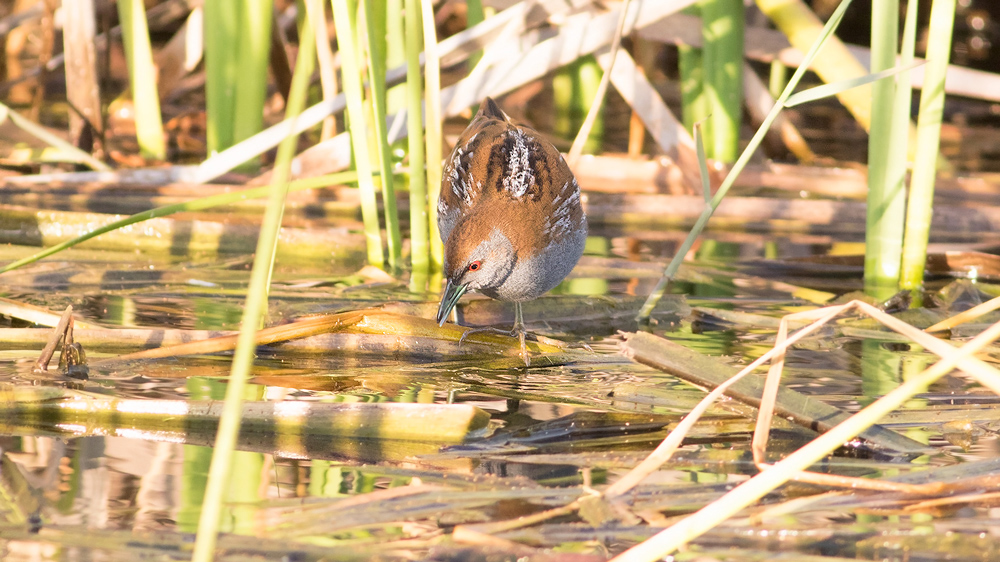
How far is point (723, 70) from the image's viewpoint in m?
6.37

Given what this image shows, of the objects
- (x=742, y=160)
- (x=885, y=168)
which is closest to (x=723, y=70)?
(x=885, y=168)

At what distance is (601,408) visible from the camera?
9.92ft

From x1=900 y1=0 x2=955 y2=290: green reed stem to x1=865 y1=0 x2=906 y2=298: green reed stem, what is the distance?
5 centimetres

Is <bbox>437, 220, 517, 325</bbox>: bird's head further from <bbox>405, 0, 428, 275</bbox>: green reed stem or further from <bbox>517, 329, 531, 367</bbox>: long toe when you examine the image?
<bbox>405, 0, 428, 275</bbox>: green reed stem

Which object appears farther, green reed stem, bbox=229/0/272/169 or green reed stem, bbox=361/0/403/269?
green reed stem, bbox=229/0/272/169

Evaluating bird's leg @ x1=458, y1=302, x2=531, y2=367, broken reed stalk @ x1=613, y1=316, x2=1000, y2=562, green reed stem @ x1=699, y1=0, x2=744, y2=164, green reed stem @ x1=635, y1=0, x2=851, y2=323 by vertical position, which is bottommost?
broken reed stalk @ x1=613, y1=316, x2=1000, y2=562

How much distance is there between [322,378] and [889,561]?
184 cm

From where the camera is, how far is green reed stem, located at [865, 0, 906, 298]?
3938mm

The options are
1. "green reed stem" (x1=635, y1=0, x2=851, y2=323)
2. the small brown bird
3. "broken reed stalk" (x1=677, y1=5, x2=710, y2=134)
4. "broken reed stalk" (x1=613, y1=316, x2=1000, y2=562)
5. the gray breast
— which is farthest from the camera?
"broken reed stalk" (x1=677, y1=5, x2=710, y2=134)

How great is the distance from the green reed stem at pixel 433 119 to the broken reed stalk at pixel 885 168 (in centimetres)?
164

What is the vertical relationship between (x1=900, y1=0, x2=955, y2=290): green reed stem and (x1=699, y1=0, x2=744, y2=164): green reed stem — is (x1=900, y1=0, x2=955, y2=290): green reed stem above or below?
below

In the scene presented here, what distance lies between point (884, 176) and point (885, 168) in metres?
0.03

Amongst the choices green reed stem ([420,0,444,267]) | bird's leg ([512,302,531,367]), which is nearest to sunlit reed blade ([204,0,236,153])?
green reed stem ([420,0,444,267])

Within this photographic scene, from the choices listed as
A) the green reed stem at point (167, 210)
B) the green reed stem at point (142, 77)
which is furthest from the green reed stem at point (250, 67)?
the green reed stem at point (167, 210)
